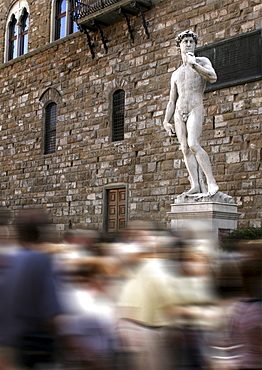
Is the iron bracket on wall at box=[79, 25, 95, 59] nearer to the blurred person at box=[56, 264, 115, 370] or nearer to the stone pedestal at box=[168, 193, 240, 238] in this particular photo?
the stone pedestal at box=[168, 193, 240, 238]

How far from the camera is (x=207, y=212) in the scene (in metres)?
8.92

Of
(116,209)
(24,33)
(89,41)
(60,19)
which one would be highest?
(24,33)

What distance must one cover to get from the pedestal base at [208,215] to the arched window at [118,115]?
6.33m

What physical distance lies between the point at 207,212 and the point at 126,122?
21.4 ft

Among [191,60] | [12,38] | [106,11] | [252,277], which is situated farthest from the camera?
[12,38]

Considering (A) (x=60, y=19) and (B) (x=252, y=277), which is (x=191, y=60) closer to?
(B) (x=252, y=277)

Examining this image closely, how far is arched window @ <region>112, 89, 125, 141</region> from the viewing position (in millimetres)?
15258

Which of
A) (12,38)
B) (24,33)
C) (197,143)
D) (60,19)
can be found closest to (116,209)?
(197,143)

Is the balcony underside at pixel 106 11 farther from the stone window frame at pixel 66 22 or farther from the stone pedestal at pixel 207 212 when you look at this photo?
the stone pedestal at pixel 207 212

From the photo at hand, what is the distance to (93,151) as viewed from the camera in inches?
624

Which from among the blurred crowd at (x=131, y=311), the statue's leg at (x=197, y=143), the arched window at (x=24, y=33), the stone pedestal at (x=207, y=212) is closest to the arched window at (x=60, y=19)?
the arched window at (x=24, y=33)

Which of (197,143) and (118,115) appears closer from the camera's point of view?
(197,143)

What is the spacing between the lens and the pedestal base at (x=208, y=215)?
890cm

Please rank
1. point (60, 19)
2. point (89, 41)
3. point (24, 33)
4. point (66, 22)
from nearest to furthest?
1. point (89, 41)
2. point (66, 22)
3. point (60, 19)
4. point (24, 33)
